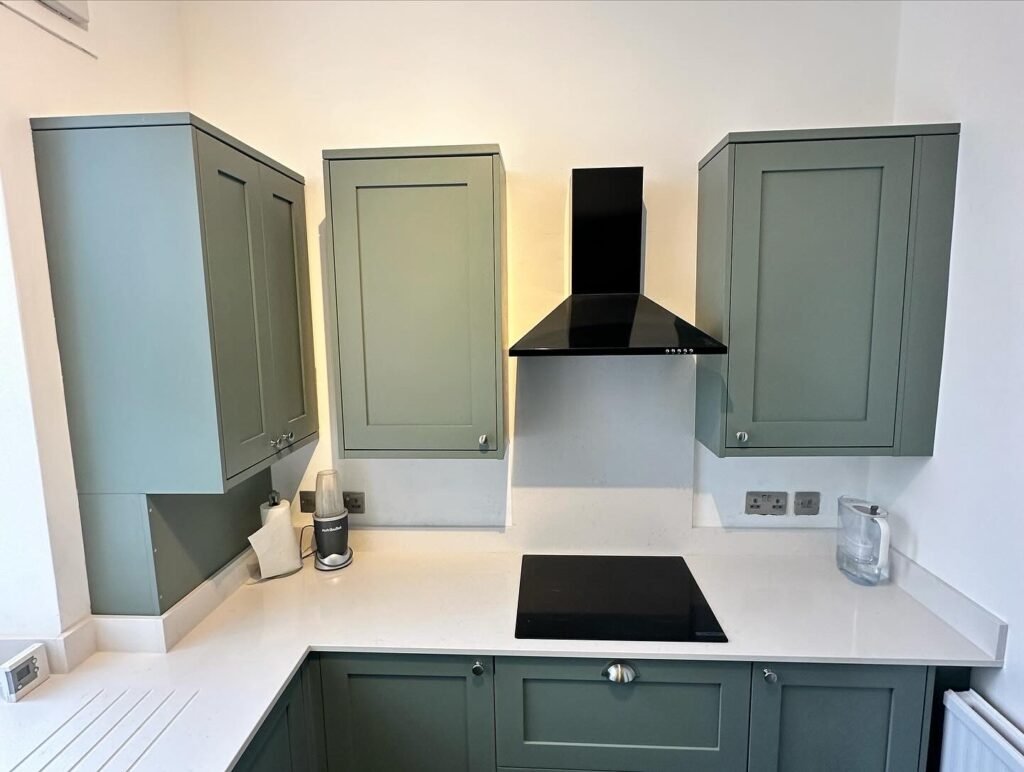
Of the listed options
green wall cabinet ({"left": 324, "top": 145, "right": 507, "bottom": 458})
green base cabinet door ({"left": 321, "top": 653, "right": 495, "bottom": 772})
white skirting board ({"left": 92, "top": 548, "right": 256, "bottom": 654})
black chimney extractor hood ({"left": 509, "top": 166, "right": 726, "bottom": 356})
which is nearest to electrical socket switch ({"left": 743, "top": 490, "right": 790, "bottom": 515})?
black chimney extractor hood ({"left": 509, "top": 166, "right": 726, "bottom": 356})

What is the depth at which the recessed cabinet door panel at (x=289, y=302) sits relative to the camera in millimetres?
1603

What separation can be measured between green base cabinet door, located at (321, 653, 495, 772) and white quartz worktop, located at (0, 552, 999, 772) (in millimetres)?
74

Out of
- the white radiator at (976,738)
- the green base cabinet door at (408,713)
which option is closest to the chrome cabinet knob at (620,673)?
the green base cabinet door at (408,713)

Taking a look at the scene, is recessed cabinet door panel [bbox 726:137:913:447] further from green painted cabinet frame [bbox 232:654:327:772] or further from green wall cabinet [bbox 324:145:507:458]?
green painted cabinet frame [bbox 232:654:327:772]

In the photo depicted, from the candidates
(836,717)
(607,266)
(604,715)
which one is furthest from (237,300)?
(836,717)

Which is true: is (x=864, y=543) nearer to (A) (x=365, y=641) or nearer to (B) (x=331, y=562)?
(A) (x=365, y=641)

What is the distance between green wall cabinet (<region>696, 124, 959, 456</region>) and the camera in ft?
4.84

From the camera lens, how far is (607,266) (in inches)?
69.6

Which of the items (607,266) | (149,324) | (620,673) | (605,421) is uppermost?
(607,266)

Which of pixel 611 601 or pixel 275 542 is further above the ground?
pixel 275 542

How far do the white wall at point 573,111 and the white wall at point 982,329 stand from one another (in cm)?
29

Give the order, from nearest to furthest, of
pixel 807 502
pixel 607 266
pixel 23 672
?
pixel 23 672 < pixel 607 266 < pixel 807 502

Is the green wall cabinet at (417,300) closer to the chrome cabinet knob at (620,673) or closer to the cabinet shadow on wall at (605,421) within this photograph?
the cabinet shadow on wall at (605,421)

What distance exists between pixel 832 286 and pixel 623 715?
54.8 inches
